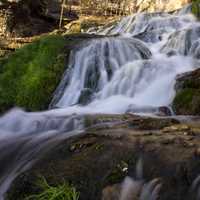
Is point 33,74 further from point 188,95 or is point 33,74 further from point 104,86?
point 188,95

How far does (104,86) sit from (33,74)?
2013 mm

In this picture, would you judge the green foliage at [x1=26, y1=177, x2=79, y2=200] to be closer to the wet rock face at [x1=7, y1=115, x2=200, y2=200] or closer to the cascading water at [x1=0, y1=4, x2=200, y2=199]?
the wet rock face at [x1=7, y1=115, x2=200, y2=200]

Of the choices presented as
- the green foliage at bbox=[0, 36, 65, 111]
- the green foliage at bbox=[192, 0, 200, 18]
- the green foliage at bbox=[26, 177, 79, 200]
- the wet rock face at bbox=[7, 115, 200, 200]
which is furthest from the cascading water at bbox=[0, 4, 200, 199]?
the green foliage at bbox=[192, 0, 200, 18]

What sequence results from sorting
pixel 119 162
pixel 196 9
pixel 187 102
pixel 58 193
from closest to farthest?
pixel 58 193, pixel 119 162, pixel 187 102, pixel 196 9

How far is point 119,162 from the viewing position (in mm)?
5332

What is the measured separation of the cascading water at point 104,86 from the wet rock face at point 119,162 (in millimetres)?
748

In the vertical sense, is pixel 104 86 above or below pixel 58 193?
above

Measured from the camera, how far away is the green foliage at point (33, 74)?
434 inches

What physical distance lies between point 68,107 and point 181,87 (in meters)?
2.56

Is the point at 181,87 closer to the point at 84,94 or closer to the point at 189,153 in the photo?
the point at 84,94

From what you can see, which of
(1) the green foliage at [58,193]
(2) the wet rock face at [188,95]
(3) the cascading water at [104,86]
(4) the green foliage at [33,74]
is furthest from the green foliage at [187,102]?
(1) the green foliage at [58,193]

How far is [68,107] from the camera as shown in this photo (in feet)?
33.6

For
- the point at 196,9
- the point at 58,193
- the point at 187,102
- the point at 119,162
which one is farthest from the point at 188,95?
the point at 196,9

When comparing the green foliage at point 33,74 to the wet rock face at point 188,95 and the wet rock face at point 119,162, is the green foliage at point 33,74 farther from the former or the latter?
the wet rock face at point 119,162
